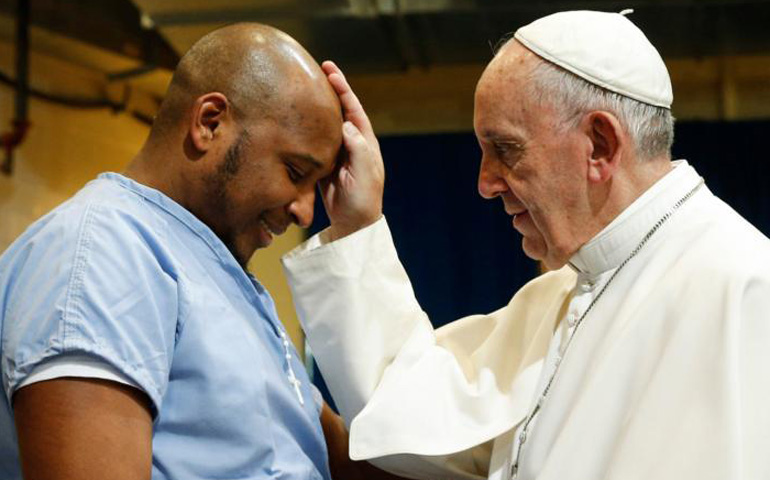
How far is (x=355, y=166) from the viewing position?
6.97 feet

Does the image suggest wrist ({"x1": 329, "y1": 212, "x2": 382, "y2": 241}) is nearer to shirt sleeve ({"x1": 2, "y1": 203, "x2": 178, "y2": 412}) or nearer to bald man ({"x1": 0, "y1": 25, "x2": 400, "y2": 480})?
bald man ({"x1": 0, "y1": 25, "x2": 400, "y2": 480})

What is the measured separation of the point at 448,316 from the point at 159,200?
4216 mm

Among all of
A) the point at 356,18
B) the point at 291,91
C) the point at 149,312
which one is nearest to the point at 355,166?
the point at 291,91

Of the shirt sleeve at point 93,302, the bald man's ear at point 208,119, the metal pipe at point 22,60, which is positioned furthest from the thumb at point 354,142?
the metal pipe at point 22,60

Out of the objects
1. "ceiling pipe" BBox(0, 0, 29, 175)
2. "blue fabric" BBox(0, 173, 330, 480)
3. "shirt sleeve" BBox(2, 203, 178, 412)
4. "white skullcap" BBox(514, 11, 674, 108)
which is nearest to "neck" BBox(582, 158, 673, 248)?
"white skullcap" BBox(514, 11, 674, 108)

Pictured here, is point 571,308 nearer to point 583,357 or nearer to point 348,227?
point 583,357

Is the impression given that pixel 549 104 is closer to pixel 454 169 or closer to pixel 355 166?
pixel 355 166

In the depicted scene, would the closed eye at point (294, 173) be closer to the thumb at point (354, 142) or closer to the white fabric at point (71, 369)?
the thumb at point (354, 142)

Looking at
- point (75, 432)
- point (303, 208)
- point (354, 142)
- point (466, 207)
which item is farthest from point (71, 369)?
point (466, 207)

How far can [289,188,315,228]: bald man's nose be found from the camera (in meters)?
1.86

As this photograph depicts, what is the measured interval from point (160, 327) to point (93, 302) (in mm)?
109

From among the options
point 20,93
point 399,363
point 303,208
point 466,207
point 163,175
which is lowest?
point 466,207

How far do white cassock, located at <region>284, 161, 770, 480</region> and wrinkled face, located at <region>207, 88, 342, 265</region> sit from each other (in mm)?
336

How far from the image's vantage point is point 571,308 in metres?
2.15
